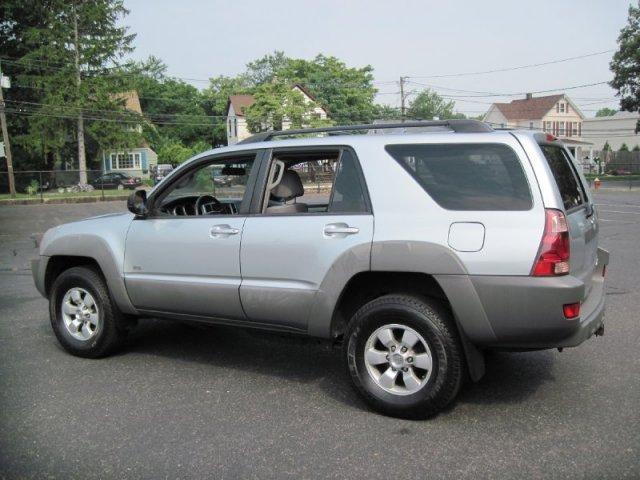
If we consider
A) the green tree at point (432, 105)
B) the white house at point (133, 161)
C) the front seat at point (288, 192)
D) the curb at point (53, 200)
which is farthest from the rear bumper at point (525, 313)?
the green tree at point (432, 105)

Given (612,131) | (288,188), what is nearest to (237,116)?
(612,131)

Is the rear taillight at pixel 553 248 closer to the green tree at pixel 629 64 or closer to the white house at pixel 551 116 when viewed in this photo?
the green tree at pixel 629 64

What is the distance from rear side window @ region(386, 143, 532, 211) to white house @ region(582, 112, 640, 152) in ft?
292

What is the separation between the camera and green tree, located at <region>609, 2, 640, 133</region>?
46.5 m

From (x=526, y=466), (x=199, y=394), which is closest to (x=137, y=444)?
(x=199, y=394)

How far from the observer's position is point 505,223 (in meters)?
3.70

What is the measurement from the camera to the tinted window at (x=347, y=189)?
4191mm

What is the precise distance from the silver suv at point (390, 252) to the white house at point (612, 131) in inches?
3498

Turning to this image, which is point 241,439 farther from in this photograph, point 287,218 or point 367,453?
point 287,218

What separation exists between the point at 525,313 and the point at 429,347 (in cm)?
61

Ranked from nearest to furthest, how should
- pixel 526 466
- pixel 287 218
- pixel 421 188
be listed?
1. pixel 526 466
2. pixel 421 188
3. pixel 287 218

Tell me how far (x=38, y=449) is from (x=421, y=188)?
276 cm

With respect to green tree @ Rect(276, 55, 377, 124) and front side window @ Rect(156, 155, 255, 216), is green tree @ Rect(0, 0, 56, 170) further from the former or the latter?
front side window @ Rect(156, 155, 255, 216)

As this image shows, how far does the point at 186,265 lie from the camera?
478 cm
